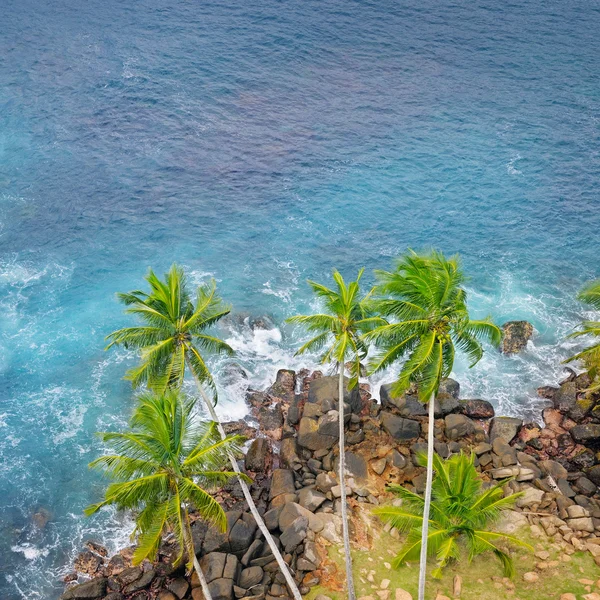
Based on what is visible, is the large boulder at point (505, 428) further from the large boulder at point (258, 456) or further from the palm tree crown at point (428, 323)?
the large boulder at point (258, 456)

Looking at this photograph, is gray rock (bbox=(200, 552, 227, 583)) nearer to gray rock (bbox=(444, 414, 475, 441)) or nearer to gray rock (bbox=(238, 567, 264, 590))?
gray rock (bbox=(238, 567, 264, 590))

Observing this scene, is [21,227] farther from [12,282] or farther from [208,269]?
[208,269]

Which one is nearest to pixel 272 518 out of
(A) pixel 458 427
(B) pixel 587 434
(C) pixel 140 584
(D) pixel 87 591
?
(C) pixel 140 584

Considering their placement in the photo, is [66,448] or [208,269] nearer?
[66,448]

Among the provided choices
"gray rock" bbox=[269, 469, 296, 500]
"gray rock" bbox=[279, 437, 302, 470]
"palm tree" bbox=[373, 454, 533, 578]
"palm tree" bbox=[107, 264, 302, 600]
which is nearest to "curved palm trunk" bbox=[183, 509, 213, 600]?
"palm tree" bbox=[107, 264, 302, 600]

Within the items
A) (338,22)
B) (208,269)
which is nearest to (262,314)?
(208,269)
